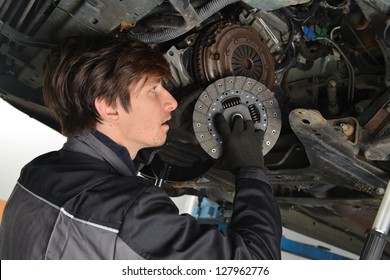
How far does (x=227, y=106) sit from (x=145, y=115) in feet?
0.78

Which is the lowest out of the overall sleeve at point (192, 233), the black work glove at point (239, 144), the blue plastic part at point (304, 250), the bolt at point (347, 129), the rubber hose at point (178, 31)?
the overall sleeve at point (192, 233)

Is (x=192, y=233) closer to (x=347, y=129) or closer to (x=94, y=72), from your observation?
(x=94, y=72)

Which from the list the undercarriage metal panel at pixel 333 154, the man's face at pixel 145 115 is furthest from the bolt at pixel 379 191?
the man's face at pixel 145 115

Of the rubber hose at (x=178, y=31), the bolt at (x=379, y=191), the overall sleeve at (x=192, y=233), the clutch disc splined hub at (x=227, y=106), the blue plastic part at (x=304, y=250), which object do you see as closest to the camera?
the overall sleeve at (x=192, y=233)

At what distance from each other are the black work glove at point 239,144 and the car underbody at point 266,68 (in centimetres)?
3

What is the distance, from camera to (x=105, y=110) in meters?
1.02

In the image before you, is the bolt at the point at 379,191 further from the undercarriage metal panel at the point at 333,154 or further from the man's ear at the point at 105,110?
the man's ear at the point at 105,110

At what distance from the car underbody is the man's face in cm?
10

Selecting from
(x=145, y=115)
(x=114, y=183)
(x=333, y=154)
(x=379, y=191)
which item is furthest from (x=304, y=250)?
(x=114, y=183)

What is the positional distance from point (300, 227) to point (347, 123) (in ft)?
4.52

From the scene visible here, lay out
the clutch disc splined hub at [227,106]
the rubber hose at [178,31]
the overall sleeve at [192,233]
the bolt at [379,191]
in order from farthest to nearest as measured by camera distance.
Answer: the bolt at [379,191] < the clutch disc splined hub at [227,106] < the rubber hose at [178,31] < the overall sleeve at [192,233]

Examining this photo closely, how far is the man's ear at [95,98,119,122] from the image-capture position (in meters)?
1.01

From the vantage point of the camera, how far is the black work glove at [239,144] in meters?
1.06

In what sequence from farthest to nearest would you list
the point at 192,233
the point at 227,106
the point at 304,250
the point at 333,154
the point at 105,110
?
the point at 304,250 < the point at 333,154 < the point at 227,106 < the point at 105,110 < the point at 192,233
